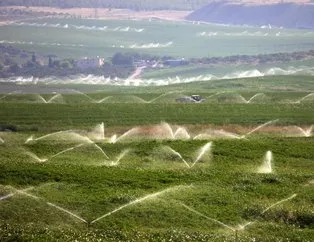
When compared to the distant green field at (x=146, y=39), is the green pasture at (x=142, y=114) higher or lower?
higher

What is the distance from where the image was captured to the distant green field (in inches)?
5694

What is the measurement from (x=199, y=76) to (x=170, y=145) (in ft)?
228

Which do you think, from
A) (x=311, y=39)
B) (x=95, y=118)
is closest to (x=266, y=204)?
(x=95, y=118)

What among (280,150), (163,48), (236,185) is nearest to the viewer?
(236,185)

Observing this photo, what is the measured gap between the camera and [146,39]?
167 metres

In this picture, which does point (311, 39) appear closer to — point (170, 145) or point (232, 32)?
point (232, 32)

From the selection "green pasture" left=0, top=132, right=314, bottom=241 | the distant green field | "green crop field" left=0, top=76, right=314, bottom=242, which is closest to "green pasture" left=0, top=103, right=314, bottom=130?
"green crop field" left=0, top=76, right=314, bottom=242

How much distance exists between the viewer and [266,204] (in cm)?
2402

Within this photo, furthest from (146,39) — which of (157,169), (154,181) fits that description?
(154,181)

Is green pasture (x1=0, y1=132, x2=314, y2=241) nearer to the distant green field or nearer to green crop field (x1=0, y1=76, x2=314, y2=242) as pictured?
green crop field (x1=0, y1=76, x2=314, y2=242)

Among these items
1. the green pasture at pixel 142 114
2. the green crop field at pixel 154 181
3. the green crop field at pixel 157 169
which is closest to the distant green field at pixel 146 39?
the green crop field at pixel 157 169

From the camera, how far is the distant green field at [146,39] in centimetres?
14462

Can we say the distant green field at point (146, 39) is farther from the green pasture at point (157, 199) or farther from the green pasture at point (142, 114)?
the green pasture at point (157, 199)

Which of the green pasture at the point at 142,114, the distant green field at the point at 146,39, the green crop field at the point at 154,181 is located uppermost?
the green crop field at the point at 154,181
